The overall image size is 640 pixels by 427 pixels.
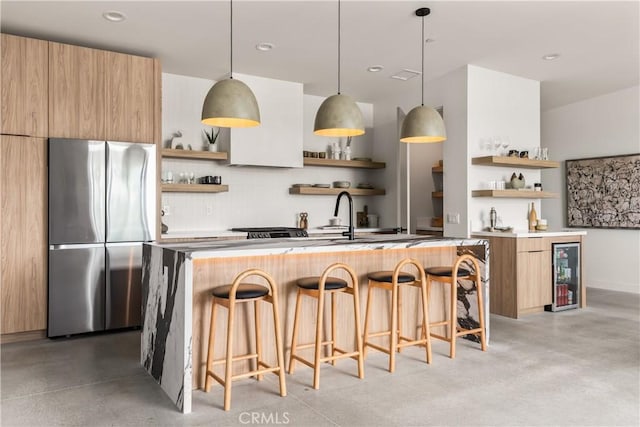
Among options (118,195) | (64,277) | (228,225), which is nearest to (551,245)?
(228,225)

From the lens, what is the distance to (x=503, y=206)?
6016 millimetres

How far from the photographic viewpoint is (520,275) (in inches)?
206

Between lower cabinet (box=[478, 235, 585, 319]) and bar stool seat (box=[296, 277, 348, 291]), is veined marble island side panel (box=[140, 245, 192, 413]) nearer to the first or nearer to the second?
bar stool seat (box=[296, 277, 348, 291])

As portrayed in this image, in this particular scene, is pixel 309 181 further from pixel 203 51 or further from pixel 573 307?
pixel 573 307

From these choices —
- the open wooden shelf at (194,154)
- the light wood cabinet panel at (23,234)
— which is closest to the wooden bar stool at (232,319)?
the light wood cabinet panel at (23,234)

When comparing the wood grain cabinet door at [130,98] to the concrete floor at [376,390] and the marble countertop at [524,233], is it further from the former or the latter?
the marble countertop at [524,233]

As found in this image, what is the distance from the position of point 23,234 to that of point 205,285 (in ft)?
7.17

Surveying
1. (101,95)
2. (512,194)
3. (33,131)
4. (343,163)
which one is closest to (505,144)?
(512,194)

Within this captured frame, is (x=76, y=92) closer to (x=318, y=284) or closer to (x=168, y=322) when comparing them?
(x=168, y=322)

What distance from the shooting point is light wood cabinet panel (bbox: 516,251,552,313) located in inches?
207

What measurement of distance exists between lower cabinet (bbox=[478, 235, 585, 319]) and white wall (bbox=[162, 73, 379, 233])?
8.47 ft

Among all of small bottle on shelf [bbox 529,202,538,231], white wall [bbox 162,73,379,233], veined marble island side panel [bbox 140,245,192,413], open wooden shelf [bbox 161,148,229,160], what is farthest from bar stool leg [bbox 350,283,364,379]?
small bottle on shelf [bbox 529,202,538,231]

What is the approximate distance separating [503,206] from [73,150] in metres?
4.79

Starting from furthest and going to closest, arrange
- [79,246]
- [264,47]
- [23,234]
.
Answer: [264,47] < [79,246] < [23,234]
